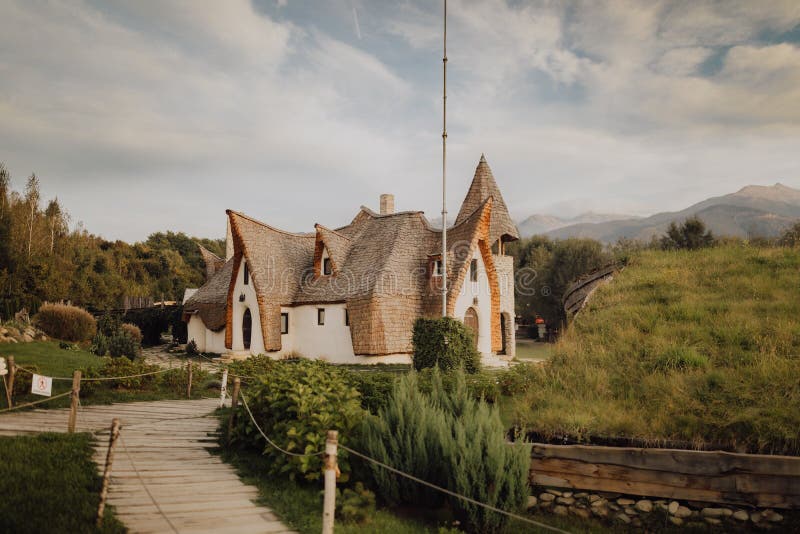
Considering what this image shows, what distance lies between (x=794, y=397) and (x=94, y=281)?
2408 inches

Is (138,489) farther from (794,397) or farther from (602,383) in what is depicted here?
(794,397)

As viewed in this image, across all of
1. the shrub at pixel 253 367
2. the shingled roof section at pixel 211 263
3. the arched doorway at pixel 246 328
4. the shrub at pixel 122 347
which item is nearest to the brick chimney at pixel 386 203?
the arched doorway at pixel 246 328

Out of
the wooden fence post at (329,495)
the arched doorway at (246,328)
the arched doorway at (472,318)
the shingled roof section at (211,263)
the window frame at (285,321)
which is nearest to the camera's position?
the wooden fence post at (329,495)

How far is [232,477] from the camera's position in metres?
7.46

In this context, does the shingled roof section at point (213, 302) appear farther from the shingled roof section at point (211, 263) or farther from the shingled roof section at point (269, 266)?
the shingled roof section at point (211, 263)

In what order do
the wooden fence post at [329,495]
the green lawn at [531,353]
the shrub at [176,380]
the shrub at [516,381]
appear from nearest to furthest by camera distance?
the wooden fence post at [329,495], the shrub at [516,381], the shrub at [176,380], the green lawn at [531,353]

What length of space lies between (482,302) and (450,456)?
1871 cm

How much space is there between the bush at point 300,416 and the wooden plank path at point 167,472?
0.66 metres

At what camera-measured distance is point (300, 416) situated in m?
7.57

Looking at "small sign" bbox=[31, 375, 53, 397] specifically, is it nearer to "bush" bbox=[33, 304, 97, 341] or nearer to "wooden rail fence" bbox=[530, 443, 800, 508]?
"wooden rail fence" bbox=[530, 443, 800, 508]

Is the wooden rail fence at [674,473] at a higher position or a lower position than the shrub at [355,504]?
higher

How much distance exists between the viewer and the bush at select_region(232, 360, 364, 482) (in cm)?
720

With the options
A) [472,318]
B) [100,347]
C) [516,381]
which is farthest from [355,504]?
[100,347]

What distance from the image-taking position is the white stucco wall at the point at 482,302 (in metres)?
24.1
